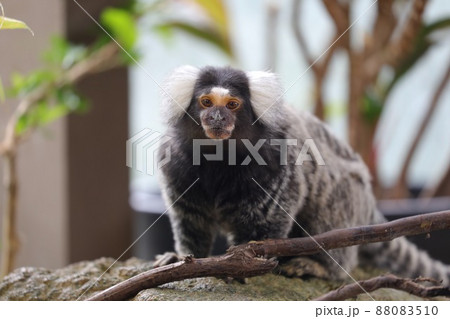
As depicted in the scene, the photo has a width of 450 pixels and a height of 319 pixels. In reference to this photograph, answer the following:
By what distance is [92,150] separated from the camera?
306cm

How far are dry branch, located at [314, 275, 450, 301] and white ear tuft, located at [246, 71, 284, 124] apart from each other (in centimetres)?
60

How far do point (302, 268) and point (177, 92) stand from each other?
778 mm

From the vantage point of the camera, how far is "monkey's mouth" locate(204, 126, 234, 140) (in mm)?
1906

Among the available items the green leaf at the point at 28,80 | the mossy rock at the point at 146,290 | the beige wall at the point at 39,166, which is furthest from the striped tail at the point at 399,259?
the green leaf at the point at 28,80

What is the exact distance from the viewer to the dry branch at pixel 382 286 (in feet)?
5.55

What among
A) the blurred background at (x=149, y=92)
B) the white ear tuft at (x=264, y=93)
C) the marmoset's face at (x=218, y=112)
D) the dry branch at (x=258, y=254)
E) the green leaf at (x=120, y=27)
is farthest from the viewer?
the green leaf at (x=120, y=27)

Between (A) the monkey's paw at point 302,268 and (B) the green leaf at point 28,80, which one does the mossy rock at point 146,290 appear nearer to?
(A) the monkey's paw at point 302,268

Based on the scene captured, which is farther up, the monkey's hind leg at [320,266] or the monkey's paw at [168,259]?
the monkey's paw at [168,259]

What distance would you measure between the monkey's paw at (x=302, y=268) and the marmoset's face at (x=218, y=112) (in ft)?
1.94

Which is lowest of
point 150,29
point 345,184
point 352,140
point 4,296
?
point 4,296

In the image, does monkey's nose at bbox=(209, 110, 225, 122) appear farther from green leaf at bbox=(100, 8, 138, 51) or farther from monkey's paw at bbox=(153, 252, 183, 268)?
green leaf at bbox=(100, 8, 138, 51)

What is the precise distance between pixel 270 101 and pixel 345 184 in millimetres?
609

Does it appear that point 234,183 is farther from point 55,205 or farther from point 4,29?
point 55,205
